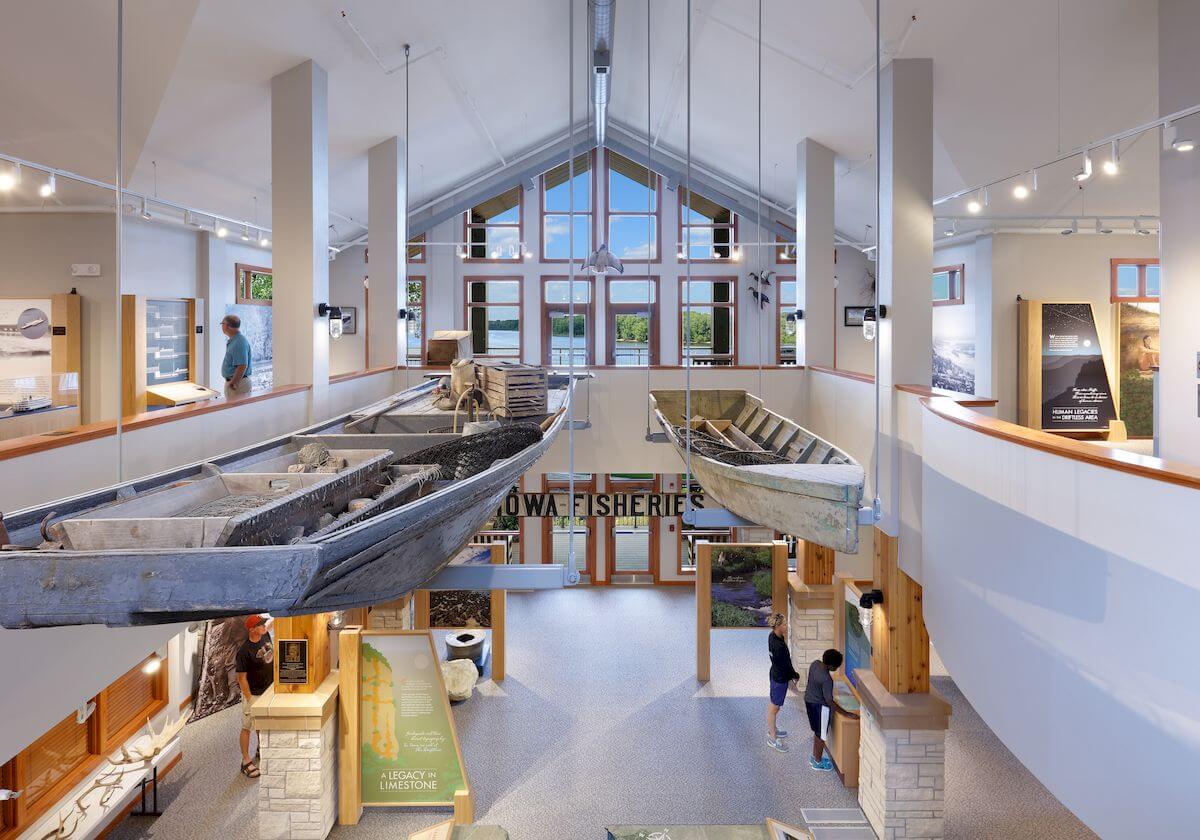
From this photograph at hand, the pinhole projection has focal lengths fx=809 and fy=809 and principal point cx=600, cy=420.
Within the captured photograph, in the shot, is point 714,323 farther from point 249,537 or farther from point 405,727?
point 249,537

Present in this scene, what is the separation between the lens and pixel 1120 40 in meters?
6.17

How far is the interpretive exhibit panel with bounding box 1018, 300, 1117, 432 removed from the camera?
9.78 meters

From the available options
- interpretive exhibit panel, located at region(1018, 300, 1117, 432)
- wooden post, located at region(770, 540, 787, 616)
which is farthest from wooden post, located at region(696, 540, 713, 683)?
interpretive exhibit panel, located at region(1018, 300, 1117, 432)

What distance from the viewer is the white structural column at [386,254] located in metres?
9.73

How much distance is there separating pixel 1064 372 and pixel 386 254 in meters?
8.34

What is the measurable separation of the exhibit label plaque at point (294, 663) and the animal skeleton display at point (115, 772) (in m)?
1.23

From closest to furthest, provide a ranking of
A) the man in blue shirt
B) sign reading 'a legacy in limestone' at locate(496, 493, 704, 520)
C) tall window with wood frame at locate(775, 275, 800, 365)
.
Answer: the man in blue shirt, sign reading 'a legacy in limestone' at locate(496, 493, 704, 520), tall window with wood frame at locate(775, 275, 800, 365)

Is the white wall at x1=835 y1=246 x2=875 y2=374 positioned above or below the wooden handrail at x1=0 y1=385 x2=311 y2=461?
above

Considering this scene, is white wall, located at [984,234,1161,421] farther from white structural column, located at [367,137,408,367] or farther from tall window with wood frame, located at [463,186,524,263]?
tall window with wood frame, located at [463,186,524,263]

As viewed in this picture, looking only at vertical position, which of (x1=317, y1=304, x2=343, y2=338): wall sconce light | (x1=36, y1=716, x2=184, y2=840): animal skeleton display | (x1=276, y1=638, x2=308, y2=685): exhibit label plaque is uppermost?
(x1=317, y1=304, x2=343, y2=338): wall sconce light

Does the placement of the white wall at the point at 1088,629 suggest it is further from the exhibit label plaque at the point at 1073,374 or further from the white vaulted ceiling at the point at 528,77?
the exhibit label plaque at the point at 1073,374

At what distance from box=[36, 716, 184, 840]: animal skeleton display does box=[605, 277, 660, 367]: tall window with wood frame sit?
960 centimetres

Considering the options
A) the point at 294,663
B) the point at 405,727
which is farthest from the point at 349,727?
the point at 294,663

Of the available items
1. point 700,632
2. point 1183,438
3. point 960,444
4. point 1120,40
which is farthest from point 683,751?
point 1120,40
